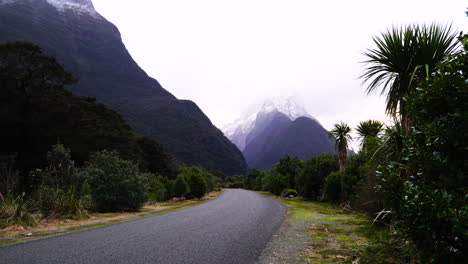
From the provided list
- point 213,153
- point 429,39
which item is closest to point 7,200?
point 429,39

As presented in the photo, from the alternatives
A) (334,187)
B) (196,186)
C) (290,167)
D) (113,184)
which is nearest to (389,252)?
(113,184)

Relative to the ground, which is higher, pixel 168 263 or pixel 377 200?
pixel 377 200

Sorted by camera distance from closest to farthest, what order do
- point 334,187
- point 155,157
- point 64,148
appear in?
1. point 64,148
2. point 334,187
3. point 155,157

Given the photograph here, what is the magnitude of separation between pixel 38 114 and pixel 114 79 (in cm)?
9340

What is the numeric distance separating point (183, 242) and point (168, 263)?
1.86 metres

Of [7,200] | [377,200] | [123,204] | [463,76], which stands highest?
[463,76]

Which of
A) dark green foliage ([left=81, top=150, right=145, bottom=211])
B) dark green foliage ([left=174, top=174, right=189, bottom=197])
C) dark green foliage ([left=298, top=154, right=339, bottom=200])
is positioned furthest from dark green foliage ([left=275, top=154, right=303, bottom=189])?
dark green foliage ([left=81, top=150, right=145, bottom=211])

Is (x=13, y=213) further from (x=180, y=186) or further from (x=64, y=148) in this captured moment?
(x=180, y=186)

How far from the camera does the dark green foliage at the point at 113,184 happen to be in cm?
1539

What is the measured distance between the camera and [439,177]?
253 cm

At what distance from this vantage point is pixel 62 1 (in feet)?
548

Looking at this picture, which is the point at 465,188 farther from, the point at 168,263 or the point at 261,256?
the point at 168,263

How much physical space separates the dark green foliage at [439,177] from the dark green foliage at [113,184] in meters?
15.7

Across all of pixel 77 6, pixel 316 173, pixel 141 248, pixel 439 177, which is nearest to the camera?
pixel 439 177
